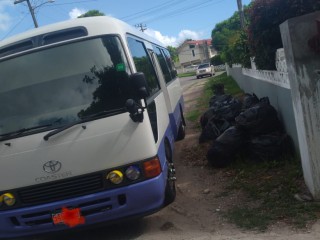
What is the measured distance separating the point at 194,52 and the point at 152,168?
322ft

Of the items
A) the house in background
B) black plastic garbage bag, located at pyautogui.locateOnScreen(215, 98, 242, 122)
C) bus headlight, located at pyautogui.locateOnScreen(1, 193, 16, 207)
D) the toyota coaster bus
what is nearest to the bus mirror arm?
the toyota coaster bus

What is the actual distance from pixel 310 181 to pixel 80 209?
2633 millimetres

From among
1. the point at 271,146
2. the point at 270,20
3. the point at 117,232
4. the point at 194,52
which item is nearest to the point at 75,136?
the point at 117,232

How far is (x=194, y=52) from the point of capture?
100625mm

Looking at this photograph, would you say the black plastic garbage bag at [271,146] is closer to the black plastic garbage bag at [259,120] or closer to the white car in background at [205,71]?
the black plastic garbage bag at [259,120]

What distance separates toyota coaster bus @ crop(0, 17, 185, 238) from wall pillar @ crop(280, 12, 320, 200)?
170 centimetres

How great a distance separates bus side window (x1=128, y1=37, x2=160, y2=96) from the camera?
5.21 metres

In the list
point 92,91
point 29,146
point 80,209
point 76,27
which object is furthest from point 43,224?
point 76,27

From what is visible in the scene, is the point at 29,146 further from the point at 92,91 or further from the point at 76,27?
the point at 76,27

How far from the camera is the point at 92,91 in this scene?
4555mm

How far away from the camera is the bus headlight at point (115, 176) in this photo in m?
4.37

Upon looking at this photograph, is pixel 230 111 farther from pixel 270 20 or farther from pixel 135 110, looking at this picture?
pixel 135 110

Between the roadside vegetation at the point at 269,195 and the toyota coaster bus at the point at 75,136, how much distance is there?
3.60 feet

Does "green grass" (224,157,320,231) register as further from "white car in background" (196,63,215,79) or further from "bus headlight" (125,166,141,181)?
"white car in background" (196,63,215,79)
